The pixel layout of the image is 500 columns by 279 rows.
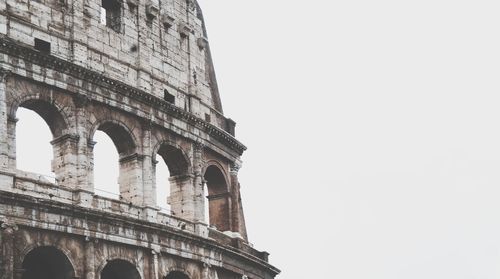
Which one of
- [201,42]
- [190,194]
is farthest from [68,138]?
[201,42]

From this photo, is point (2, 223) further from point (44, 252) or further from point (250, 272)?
point (250, 272)

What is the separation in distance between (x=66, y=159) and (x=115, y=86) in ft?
9.26

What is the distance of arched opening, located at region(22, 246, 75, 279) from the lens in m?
26.8

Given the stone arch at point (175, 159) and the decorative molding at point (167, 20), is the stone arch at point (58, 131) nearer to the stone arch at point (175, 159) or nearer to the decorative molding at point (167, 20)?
the stone arch at point (175, 159)

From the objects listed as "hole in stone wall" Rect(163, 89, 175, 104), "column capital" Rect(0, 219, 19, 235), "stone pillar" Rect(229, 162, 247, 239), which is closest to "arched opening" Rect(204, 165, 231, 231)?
"stone pillar" Rect(229, 162, 247, 239)

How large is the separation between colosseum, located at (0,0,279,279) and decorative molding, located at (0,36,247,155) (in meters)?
0.03

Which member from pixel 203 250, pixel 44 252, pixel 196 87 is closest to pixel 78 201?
pixel 44 252

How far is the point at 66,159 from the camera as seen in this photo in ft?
93.1

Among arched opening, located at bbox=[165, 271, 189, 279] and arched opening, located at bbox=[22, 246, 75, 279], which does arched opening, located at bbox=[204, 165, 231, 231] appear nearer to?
arched opening, located at bbox=[165, 271, 189, 279]

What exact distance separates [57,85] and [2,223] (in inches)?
182

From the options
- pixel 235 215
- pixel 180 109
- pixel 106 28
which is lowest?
pixel 235 215

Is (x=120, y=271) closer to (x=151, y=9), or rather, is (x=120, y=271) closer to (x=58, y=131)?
(x=58, y=131)

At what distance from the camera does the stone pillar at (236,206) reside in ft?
112

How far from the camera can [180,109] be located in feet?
105
